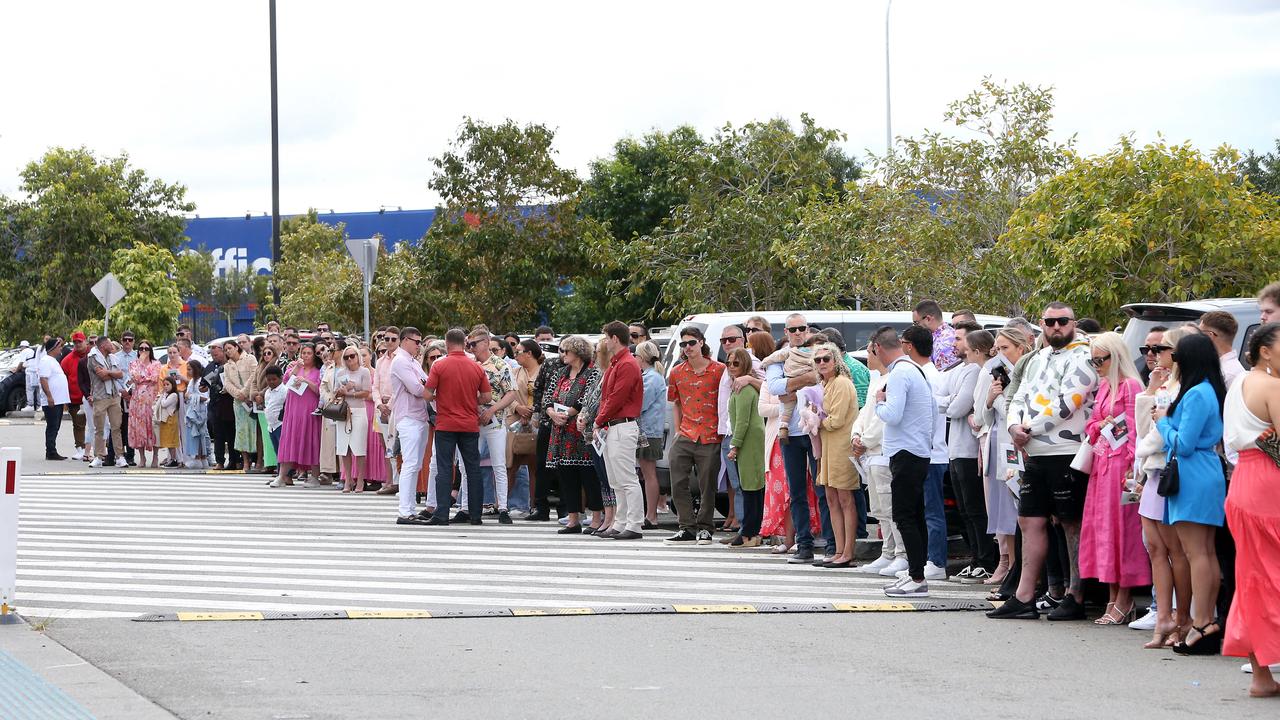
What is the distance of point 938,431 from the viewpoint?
12.5 m

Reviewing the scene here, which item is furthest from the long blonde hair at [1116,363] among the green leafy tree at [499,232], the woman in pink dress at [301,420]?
the green leafy tree at [499,232]

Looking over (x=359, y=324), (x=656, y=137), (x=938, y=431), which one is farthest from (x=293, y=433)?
(x=656, y=137)

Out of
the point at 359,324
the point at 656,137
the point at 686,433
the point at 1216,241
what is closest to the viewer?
the point at 686,433

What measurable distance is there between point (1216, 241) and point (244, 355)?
13.5m

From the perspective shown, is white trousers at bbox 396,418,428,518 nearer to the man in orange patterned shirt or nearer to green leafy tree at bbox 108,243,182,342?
the man in orange patterned shirt

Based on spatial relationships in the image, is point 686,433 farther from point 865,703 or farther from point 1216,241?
point 1216,241

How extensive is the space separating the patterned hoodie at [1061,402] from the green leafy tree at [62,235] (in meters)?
59.0

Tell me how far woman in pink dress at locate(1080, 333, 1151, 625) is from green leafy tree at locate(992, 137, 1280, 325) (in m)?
10.6

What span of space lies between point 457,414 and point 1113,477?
780 centimetres

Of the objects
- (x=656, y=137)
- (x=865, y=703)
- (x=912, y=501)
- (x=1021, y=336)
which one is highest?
(x=656, y=137)

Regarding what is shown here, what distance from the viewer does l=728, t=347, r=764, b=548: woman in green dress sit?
1432 cm

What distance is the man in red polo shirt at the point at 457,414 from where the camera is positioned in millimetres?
15969

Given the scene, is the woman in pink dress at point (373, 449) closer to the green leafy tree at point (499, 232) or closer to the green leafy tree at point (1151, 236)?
the green leafy tree at point (1151, 236)

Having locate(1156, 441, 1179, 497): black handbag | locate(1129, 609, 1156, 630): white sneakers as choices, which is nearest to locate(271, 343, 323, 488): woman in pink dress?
locate(1129, 609, 1156, 630): white sneakers
